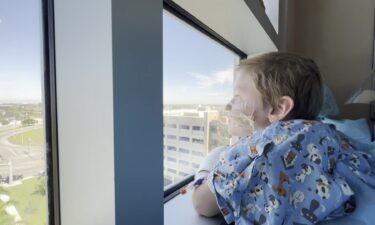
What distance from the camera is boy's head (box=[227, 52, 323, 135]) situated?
72 cm

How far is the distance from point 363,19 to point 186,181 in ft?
6.61

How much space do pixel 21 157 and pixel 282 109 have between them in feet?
2.03

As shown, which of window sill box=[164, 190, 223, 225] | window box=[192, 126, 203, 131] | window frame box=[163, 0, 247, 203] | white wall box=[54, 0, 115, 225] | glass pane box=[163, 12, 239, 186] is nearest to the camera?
white wall box=[54, 0, 115, 225]

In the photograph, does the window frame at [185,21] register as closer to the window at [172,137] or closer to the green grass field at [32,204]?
the window at [172,137]

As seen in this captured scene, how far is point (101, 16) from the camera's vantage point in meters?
0.38

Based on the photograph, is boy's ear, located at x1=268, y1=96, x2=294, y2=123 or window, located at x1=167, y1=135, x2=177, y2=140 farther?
window, located at x1=167, y1=135, x2=177, y2=140

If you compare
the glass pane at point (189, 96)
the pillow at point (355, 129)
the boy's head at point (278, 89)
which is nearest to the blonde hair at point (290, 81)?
the boy's head at point (278, 89)

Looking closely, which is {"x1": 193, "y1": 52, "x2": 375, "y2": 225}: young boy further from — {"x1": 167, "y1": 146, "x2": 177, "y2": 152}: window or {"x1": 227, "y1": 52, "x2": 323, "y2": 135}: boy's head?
{"x1": 167, "y1": 146, "x2": 177, "y2": 152}: window

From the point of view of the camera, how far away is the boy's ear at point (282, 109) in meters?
0.71

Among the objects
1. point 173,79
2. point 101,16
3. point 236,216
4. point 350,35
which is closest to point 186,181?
point 173,79

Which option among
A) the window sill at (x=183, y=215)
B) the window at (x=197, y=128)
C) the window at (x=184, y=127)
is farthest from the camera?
the window at (x=197, y=128)

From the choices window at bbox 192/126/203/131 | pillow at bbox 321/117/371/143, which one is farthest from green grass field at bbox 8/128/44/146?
pillow at bbox 321/117/371/143

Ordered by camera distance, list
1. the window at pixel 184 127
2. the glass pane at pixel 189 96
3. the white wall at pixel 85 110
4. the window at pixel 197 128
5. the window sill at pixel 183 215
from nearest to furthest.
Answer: the white wall at pixel 85 110
the window sill at pixel 183 215
the glass pane at pixel 189 96
the window at pixel 184 127
the window at pixel 197 128

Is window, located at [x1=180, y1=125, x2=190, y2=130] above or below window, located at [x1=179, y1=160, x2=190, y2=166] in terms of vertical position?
above
